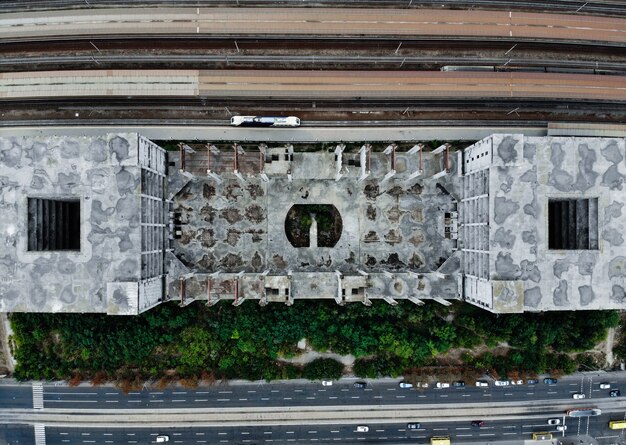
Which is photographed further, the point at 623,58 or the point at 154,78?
the point at 623,58

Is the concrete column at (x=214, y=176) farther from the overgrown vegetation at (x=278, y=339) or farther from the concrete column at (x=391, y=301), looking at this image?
the concrete column at (x=391, y=301)

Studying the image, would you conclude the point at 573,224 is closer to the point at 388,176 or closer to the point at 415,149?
the point at 415,149

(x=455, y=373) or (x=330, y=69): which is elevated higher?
(x=330, y=69)

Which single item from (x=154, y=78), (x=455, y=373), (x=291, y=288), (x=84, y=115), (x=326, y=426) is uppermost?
(x=154, y=78)

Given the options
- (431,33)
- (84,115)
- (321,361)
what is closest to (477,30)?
(431,33)

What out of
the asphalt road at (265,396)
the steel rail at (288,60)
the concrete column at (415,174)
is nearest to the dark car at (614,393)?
the asphalt road at (265,396)

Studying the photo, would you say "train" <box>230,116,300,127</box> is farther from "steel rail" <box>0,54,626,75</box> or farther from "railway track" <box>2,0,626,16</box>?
"railway track" <box>2,0,626,16</box>

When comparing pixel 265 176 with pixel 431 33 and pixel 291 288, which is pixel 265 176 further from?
pixel 431 33
